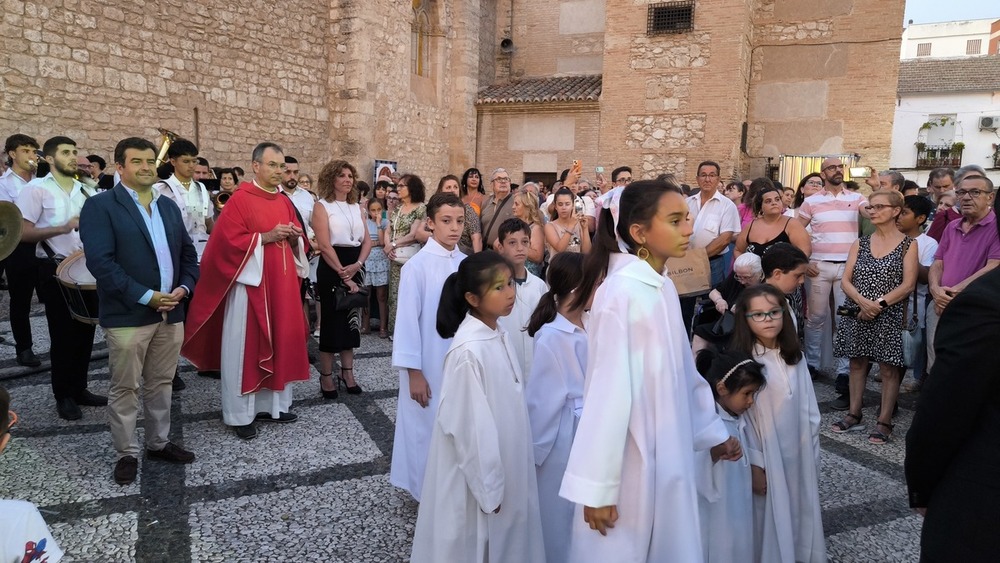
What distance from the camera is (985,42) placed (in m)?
48.4

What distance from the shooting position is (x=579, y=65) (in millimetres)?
17625

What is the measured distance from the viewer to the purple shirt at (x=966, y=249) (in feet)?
14.6

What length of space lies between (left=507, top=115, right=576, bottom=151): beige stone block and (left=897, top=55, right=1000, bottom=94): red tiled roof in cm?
2246

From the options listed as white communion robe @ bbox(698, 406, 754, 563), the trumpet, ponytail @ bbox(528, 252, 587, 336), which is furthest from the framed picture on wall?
white communion robe @ bbox(698, 406, 754, 563)

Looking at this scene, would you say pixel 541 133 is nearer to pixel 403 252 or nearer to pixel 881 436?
Answer: pixel 403 252

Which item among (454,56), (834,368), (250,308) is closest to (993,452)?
(250,308)

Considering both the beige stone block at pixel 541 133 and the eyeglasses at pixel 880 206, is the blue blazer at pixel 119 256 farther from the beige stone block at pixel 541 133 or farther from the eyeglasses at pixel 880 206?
the beige stone block at pixel 541 133

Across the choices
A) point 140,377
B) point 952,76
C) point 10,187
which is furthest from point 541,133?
point 952,76

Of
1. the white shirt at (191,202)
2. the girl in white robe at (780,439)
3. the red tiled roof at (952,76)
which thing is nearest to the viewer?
the girl in white robe at (780,439)

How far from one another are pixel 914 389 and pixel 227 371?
6027 millimetres

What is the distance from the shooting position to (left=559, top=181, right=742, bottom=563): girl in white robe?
1.94 meters

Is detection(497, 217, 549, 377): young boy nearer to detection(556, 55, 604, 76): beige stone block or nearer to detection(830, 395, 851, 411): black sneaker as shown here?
detection(830, 395, 851, 411): black sneaker

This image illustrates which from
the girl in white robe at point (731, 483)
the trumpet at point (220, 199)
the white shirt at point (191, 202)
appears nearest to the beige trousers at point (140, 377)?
the white shirt at point (191, 202)

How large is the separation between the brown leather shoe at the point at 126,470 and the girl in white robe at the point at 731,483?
313 centimetres
